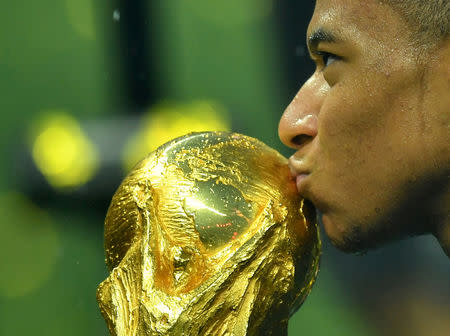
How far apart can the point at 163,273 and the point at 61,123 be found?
4.16 ft

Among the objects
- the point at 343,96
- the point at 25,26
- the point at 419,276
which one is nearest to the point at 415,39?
the point at 343,96

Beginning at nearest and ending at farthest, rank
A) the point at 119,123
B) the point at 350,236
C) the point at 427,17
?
the point at 427,17
the point at 350,236
the point at 119,123

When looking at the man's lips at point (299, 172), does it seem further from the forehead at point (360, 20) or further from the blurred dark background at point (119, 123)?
the blurred dark background at point (119, 123)

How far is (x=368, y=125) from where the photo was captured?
865 mm

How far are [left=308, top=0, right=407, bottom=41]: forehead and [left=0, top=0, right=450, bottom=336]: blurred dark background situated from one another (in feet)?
2.47

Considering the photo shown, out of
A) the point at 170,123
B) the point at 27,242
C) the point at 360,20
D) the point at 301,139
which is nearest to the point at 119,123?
the point at 170,123

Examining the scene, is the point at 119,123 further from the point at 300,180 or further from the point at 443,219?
the point at 443,219

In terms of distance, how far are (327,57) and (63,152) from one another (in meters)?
1.24

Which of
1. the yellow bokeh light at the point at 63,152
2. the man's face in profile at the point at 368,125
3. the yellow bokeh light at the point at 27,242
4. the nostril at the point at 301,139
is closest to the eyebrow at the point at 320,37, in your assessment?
the man's face in profile at the point at 368,125

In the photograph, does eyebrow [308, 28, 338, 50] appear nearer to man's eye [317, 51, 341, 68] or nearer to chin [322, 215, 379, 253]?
man's eye [317, 51, 341, 68]

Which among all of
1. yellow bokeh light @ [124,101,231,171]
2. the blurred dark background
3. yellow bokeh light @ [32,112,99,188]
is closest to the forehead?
the blurred dark background

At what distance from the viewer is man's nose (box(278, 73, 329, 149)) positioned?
938 mm

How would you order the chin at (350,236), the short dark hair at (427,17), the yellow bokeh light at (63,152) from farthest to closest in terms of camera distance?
the yellow bokeh light at (63,152)
the chin at (350,236)
the short dark hair at (427,17)

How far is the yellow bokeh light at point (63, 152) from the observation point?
1.95 metres
